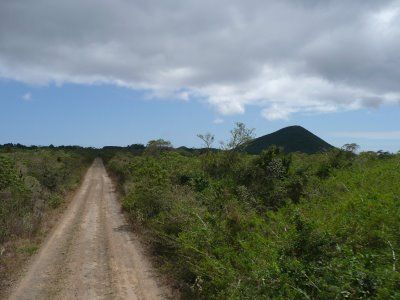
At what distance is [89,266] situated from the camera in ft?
46.6

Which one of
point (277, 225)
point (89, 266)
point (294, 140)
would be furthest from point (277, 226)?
point (294, 140)

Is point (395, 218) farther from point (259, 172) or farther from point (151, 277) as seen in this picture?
point (259, 172)

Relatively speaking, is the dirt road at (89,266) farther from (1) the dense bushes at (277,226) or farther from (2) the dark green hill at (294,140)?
(2) the dark green hill at (294,140)

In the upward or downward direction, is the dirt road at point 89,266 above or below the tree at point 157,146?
below

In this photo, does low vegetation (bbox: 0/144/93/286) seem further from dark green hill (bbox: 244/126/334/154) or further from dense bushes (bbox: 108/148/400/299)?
dark green hill (bbox: 244/126/334/154)

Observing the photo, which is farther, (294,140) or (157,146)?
(294,140)

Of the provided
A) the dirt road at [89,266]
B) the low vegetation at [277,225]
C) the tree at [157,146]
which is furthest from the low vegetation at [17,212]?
the tree at [157,146]

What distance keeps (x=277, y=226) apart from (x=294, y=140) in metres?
63.0

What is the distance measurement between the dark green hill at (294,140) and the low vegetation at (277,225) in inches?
1497

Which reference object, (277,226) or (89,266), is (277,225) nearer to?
(277,226)

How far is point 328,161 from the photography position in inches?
906

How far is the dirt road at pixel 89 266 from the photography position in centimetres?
1176

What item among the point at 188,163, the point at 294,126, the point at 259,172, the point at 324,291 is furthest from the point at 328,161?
the point at 294,126

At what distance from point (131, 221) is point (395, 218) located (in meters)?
15.4
